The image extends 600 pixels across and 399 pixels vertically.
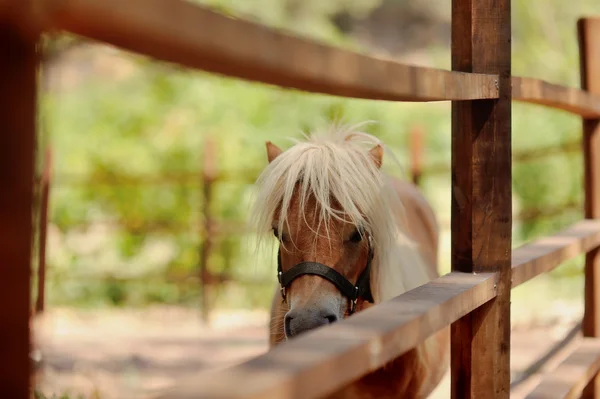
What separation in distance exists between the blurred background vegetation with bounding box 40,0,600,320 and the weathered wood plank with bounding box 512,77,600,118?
11.4ft

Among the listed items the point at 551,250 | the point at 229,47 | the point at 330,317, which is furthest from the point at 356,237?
the point at 229,47

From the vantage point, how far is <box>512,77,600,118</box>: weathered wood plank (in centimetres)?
197

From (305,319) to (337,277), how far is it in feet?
0.67

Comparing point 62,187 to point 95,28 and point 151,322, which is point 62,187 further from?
point 95,28

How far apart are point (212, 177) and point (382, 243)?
568 cm

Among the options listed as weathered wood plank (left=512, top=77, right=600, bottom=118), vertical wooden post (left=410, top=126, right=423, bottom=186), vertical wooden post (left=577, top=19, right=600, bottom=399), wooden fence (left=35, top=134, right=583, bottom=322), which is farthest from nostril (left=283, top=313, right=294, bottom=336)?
vertical wooden post (left=410, top=126, right=423, bottom=186)

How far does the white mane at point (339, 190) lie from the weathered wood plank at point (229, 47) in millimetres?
884

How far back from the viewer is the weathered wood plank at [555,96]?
1966mm

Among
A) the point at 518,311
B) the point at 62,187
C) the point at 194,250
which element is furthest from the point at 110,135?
the point at 518,311

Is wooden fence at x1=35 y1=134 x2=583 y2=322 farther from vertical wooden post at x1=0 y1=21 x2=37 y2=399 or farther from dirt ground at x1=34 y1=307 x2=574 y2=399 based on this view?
vertical wooden post at x1=0 y1=21 x2=37 y2=399

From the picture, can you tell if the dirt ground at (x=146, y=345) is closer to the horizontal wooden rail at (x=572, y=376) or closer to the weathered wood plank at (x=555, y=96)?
the horizontal wooden rail at (x=572, y=376)

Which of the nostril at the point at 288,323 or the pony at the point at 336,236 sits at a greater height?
the pony at the point at 336,236

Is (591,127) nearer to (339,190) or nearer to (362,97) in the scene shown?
(339,190)

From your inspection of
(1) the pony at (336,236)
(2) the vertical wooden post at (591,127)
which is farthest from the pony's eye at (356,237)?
(2) the vertical wooden post at (591,127)
